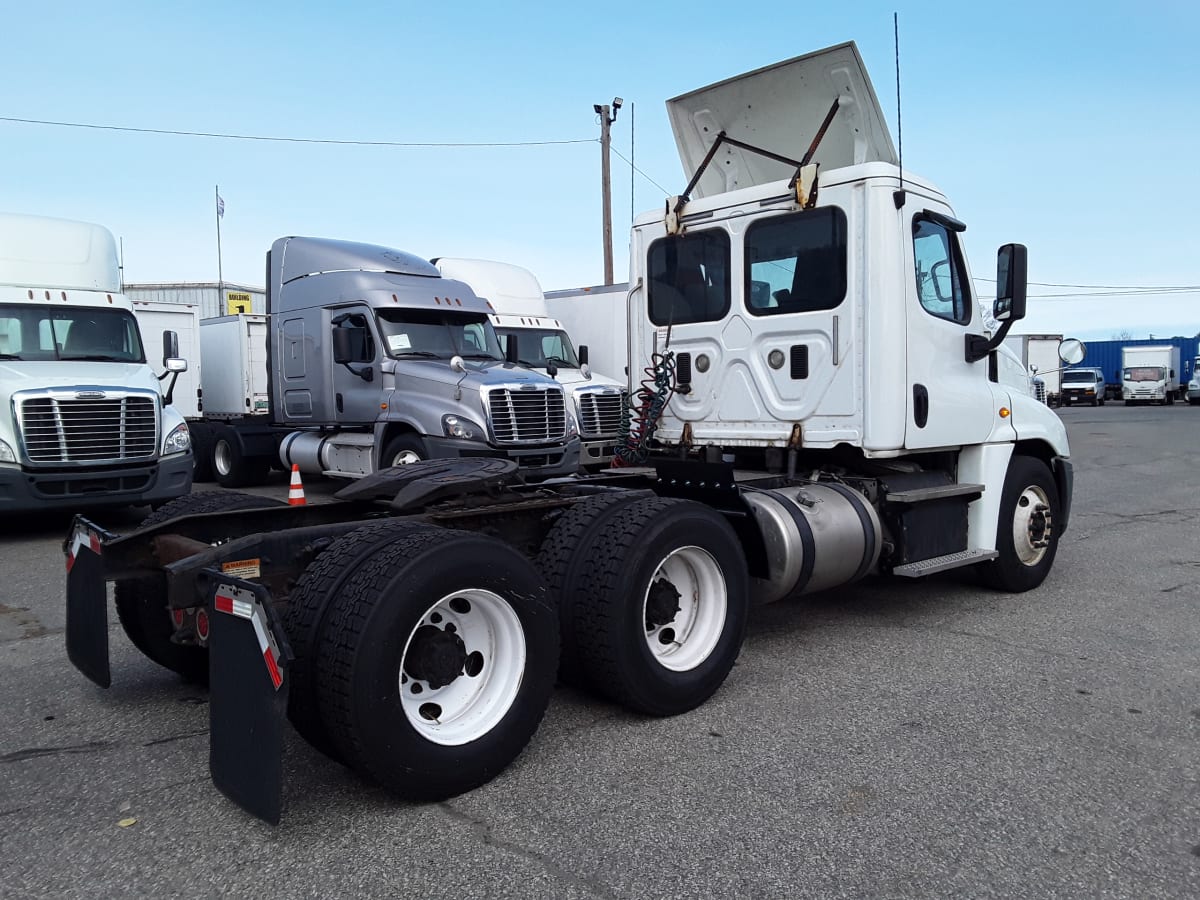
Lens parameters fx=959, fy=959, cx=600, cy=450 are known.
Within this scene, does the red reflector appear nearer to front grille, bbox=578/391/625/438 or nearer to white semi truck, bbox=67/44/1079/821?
white semi truck, bbox=67/44/1079/821

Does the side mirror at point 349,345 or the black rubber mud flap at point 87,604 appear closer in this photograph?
the black rubber mud flap at point 87,604

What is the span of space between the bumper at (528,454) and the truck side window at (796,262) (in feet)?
15.0

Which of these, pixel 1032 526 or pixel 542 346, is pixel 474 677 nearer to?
pixel 1032 526

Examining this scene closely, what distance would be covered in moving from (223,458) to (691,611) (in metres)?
13.0

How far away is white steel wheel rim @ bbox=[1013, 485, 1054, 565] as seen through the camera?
6699 millimetres

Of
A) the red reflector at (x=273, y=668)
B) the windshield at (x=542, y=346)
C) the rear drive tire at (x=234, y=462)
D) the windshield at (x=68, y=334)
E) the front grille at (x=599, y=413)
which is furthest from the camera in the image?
the rear drive tire at (x=234, y=462)

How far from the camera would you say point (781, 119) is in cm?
641

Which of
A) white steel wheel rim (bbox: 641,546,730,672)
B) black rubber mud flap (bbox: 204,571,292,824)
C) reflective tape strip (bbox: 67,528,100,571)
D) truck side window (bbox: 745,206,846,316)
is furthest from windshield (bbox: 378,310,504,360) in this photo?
black rubber mud flap (bbox: 204,571,292,824)

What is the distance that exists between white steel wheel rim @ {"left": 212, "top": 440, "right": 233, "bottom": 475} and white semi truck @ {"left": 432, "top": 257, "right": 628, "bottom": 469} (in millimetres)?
4538

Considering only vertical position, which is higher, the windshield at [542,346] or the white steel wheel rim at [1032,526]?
the windshield at [542,346]

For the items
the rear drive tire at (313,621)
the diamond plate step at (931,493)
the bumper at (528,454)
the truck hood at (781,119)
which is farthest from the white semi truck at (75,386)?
the diamond plate step at (931,493)

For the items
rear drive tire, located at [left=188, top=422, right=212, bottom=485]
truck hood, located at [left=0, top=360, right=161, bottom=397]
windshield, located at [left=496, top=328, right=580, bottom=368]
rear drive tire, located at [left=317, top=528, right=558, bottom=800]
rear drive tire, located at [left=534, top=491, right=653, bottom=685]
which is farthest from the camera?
rear drive tire, located at [left=188, top=422, right=212, bottom=485]

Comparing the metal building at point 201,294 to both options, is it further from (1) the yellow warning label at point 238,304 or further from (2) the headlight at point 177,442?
(2) the headlight at point 177,442

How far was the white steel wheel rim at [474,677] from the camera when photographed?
11.5 feet
